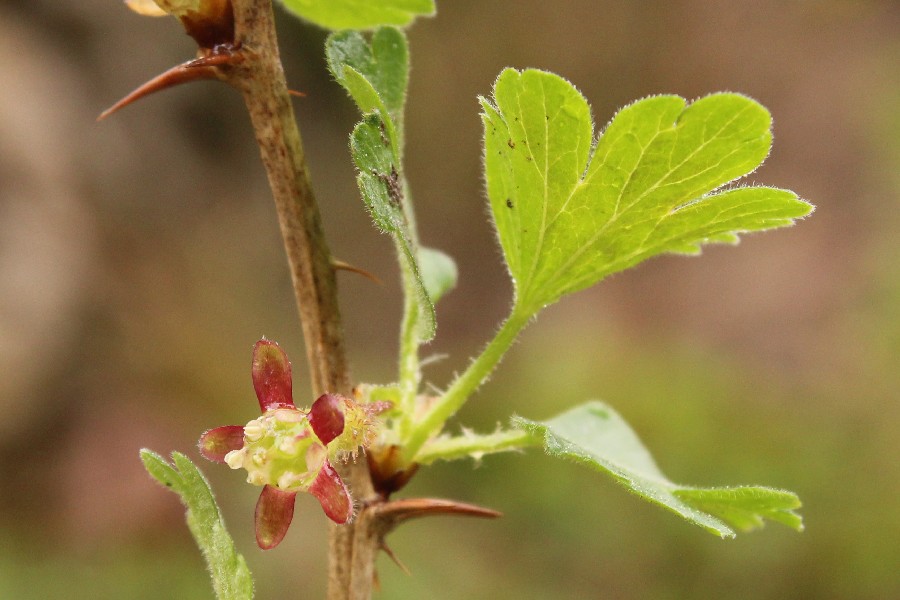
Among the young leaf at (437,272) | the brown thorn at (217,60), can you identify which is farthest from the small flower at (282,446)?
the young leaf at (437,272)

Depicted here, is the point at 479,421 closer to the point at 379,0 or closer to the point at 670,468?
the point at 670,468

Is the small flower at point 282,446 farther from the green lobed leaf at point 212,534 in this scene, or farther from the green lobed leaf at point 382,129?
the green lobed leaf at point 382,129

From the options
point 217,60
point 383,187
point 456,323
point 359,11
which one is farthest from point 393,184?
point 456,323

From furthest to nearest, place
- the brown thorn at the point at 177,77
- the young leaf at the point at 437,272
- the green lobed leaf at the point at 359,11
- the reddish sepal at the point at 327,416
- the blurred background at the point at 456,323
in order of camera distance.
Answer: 1. the blurred background at the point at 456,323
2. the young leaf at the point at 437,272
3. the green lobed leaf at the point at 359,11
4. the brown thorn at the point at 177,77
5. the reddish sepal at the point at 327,416

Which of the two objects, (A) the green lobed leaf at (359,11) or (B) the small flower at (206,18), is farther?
(A) the green lobed leaf at (359,11)

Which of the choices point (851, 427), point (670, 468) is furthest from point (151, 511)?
point (851, 427)

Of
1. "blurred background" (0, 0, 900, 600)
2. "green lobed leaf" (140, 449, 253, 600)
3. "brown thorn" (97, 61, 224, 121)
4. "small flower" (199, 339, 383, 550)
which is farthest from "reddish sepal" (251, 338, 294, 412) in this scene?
"blurred background" (0, 0, 900, 600)

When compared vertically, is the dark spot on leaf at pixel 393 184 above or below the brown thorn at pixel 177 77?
below

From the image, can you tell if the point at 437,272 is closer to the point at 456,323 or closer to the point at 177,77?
the point at 177,77
